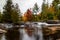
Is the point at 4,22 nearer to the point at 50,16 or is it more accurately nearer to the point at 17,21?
the point at 17,21

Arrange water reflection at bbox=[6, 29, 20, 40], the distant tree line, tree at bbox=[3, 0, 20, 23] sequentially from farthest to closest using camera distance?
tree at bbox=[3, 0, 20, 23] → the distant tree line → water reflection at bbox=[6, 29, 20, 40]

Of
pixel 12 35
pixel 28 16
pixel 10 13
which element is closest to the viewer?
pixel 12 35

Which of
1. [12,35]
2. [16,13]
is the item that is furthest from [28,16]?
[12,35]

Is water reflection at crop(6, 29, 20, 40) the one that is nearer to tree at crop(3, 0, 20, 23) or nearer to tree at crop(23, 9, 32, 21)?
tree at crop(3, 0, 20, 23)

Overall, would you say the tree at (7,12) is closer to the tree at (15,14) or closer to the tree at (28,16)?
the tree at (15,14)

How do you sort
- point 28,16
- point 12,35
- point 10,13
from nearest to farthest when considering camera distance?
1. point 12,35
2. point 10,13
3. point 28,16

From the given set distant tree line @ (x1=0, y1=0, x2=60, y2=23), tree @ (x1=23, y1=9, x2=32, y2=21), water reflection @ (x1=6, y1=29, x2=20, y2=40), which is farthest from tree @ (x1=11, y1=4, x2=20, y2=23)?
water reflection @ (x1=6, y1=29, x2=20, y2=40)

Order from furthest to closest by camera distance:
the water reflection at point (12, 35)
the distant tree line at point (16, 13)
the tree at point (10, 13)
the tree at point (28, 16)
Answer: the tree at point (28, 16) < the tree at point (10, 13) < the distant tree line at point (16, 13) < the water reflection at point (12, 35)

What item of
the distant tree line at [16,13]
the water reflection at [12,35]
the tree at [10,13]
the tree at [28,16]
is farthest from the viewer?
the tree at [28,16]

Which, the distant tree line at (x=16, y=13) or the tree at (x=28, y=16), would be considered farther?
the tree at (x=28, y=16)

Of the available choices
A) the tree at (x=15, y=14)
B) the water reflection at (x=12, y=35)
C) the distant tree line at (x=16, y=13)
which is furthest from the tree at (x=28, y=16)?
the water reflection at (x=12, y=35)

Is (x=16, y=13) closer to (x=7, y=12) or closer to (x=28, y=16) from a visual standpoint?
(x=7, y=12)

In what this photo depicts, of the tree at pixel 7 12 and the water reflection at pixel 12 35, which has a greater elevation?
the tree at pixel 7 12

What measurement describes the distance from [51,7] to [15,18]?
6.35m
